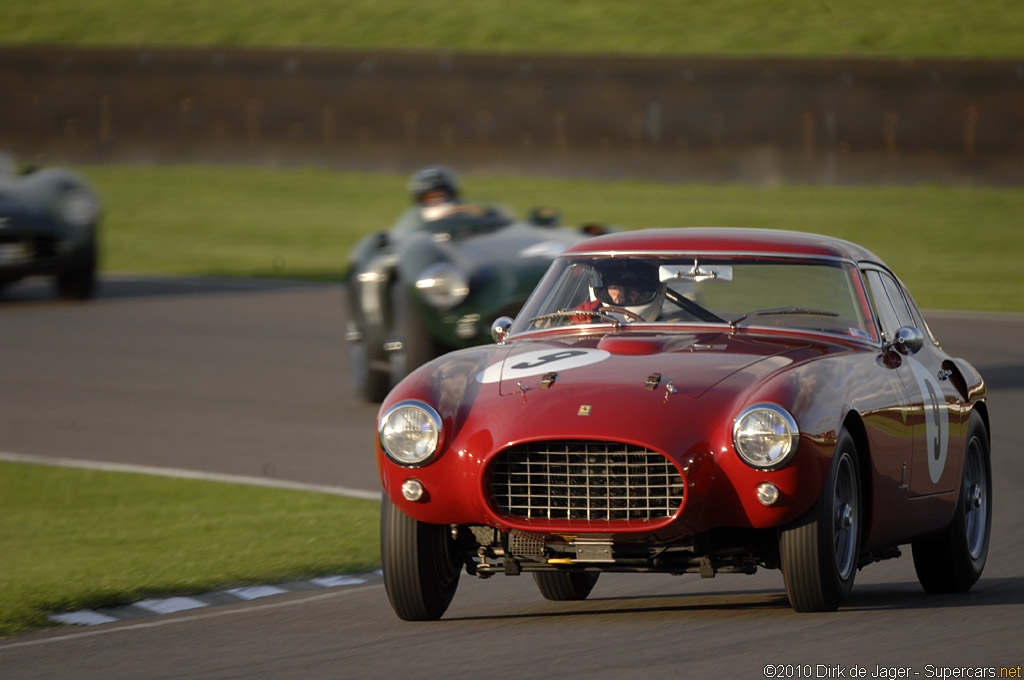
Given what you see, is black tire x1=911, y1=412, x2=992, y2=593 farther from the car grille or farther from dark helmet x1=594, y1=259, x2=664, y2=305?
the car grille

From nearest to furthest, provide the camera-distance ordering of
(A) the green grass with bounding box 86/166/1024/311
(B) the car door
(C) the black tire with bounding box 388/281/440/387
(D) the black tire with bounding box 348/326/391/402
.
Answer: (B) the car door, (C) the black tire with bounding box 388/281/440/387, (D) the black tire with bounding box 348/326/391/402, (A) the green grass with bounding box 86/166/1024/311

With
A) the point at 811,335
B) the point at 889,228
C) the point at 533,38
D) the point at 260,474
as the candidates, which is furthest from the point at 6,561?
the point at 533,38

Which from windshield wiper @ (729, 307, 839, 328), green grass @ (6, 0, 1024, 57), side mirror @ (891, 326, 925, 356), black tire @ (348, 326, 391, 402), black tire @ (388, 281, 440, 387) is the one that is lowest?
black tire @ (348, 326, 391, 402)

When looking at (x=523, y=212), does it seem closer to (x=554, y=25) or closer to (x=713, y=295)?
(x=554, y=25)

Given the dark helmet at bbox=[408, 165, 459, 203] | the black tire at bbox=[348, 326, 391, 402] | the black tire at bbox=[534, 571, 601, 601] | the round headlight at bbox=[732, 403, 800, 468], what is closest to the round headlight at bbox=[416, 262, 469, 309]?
the black tire at bbox=[348, 326, 391, 402]

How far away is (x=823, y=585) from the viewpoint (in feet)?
21.0

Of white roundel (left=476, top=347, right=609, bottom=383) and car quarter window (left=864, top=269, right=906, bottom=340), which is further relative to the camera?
car quarter window (left=864, top=269, right=906, bottom=340)

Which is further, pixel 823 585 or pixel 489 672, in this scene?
pixel 823 585

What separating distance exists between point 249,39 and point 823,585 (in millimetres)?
29297

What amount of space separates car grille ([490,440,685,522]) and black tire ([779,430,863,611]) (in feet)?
1.49

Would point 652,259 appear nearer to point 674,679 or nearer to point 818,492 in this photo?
point 818,492

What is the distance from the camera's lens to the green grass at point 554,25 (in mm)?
30625

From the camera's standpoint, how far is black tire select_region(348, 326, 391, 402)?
13.7 metres

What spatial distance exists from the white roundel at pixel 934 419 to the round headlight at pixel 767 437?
50.4 inches
